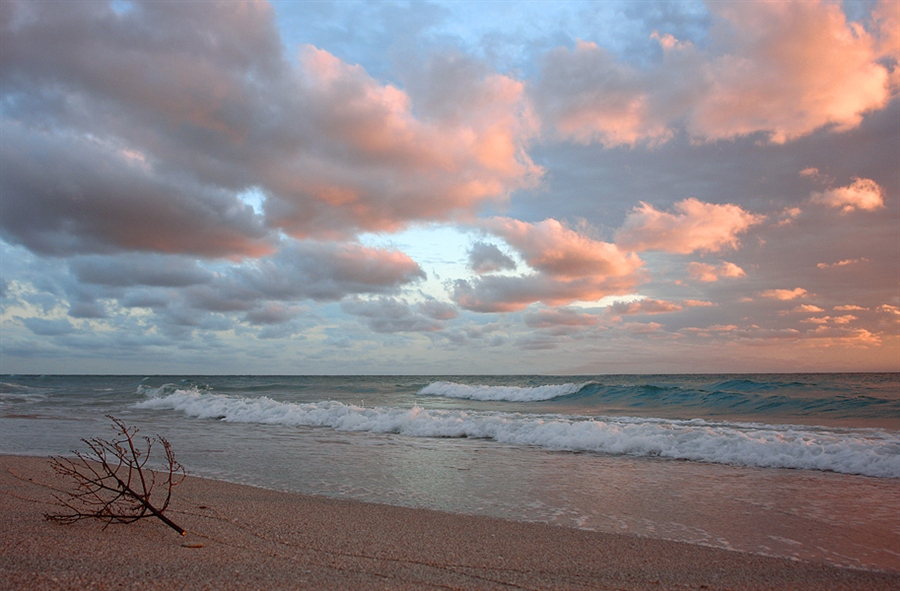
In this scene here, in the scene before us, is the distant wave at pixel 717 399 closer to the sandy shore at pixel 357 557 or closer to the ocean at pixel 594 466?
the ocean at pixel 594 466

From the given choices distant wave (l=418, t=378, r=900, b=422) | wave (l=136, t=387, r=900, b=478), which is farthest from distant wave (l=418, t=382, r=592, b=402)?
wave (l=136, t=387, r=900, b=478)

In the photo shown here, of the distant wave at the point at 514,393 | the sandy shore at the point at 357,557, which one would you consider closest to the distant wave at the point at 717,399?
the distant wave at the point at 514,393

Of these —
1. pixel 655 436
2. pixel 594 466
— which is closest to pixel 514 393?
pixel 655 436

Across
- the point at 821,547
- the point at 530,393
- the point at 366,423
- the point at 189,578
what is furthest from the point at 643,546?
the point at 530,393

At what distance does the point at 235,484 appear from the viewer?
7.37 m

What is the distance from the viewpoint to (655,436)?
11625mm

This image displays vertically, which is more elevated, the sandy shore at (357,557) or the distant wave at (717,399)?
the sandy shore at (357,557)

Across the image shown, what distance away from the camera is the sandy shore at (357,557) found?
12.2ft

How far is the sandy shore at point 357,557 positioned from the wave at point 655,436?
6197 millimetres

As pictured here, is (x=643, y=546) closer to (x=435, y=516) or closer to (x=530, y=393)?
(x=435, y=516)

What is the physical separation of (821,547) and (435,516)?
3.89 metres

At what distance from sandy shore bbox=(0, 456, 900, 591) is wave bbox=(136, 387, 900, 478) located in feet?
20.3

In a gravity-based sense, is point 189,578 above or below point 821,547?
above

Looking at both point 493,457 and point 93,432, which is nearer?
point 493,457
